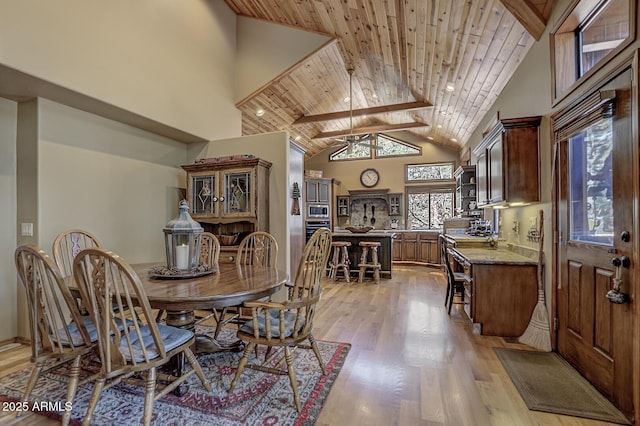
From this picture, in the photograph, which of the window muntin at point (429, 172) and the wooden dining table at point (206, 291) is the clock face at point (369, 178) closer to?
the window muntin at point (429, 172)

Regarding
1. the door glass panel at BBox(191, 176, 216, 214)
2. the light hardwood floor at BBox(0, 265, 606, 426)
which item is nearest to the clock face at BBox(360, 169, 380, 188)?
the light hardwood floor at BBox(0, 265, 606, 426)

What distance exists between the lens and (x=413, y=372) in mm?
2312

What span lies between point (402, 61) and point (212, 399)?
4.70 meters

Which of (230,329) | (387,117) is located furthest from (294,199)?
(387,117)

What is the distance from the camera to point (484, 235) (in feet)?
15.4

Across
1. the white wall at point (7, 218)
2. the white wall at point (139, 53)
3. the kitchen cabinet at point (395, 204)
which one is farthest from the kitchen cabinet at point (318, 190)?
the white wall at point (7, 218)

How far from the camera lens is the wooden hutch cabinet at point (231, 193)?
12.8 feet

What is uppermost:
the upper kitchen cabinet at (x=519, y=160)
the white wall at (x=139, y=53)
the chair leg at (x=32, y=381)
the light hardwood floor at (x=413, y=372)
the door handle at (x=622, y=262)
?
the white wall at (x=139, y=53)

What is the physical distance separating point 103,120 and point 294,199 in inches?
94.2

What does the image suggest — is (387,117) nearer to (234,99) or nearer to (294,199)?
(234,99)

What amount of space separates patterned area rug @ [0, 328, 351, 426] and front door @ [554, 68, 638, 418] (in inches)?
69.3

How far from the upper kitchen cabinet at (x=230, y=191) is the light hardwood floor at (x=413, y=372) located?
5.05 feet

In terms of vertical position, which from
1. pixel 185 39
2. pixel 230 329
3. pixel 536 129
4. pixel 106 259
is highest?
pixel 185 39

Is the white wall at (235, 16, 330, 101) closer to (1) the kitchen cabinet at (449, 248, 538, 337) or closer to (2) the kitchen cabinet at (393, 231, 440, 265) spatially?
(1) the kitchen cabinet at (449, 248, 538, 337)
